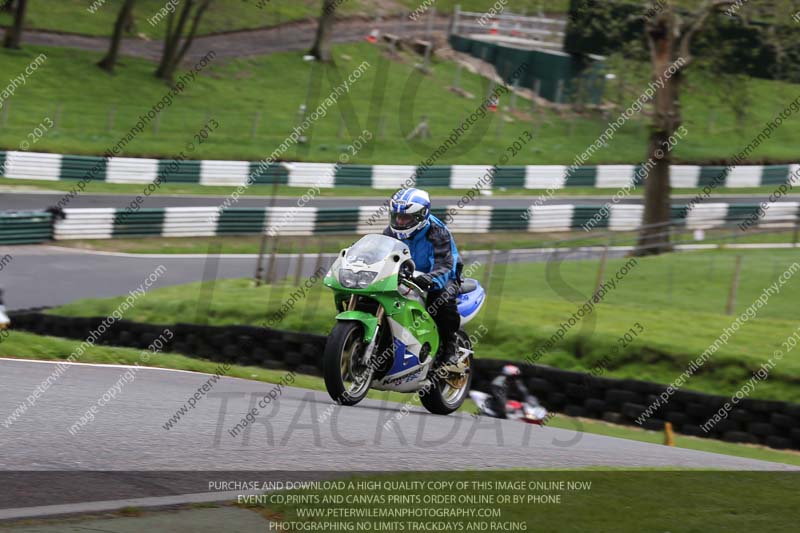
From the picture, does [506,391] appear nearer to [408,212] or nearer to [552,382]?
[552,382]

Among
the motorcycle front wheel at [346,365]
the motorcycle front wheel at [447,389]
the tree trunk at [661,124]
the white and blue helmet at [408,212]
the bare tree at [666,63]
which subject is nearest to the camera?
the motorcycle front wheel at [346,365]

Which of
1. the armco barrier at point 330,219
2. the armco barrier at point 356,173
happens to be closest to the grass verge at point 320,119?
the armco barrier at point 356,173

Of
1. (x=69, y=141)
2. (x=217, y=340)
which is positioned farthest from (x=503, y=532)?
(x=69, y=141)

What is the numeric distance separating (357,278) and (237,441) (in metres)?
1.71

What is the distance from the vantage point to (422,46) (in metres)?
48.1

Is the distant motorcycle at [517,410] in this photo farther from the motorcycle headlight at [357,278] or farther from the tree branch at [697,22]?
the tree branch at [697,22]

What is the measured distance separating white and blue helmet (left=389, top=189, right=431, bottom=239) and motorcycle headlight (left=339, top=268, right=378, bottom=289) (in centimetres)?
70

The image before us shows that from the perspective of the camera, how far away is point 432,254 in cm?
998

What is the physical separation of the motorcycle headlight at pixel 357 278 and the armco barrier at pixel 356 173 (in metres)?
18.1

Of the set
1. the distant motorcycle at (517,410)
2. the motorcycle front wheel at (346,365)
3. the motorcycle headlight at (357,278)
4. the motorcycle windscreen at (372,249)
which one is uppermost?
the motorcycle windscreen at (372,249)

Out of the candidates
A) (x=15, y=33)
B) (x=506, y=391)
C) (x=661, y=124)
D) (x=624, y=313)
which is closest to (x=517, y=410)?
(x=506, y=391)

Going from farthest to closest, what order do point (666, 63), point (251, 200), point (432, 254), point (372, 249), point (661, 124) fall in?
point (251, 200), point (661, 124), point (666, 63), point (432, 254), point (372, 249)

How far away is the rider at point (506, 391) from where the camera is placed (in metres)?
14.4

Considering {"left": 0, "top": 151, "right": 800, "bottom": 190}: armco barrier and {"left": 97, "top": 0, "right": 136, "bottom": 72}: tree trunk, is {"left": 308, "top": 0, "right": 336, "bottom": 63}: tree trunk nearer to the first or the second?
{"left": 97, "top": 0, "right": 136, "bottom": 72}: tree trunk
